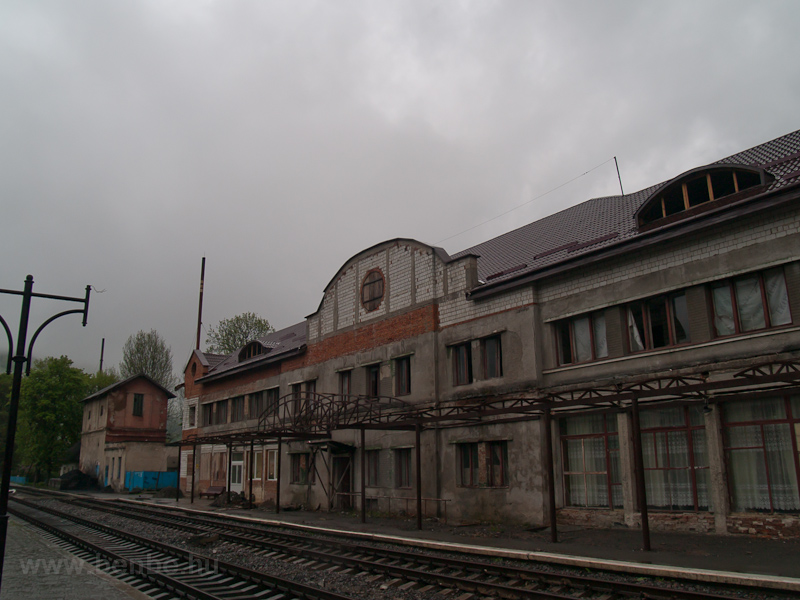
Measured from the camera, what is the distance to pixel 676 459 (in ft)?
47.8

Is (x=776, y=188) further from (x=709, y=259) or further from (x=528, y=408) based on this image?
(x=528, y=408)

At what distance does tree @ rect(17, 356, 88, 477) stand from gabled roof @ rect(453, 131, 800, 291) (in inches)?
1701

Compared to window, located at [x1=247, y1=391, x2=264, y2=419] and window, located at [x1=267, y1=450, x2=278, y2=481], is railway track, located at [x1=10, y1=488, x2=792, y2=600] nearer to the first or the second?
window, located at [x1=267, y1=450, x2=278, y2=481]

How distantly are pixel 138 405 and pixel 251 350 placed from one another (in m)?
20.7

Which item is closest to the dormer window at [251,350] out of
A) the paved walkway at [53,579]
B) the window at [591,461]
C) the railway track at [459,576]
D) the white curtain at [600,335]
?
the paved walkway at [53,579]

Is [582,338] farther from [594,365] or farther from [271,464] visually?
[271,464]

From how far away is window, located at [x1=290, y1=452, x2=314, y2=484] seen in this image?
26.8 m

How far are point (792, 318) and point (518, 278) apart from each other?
7360 mm

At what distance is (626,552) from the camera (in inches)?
466

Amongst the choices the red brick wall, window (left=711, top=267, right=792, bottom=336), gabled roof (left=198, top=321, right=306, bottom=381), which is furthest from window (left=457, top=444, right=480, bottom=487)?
gabled roof (left=198, top=321, right=306, bottom=381)

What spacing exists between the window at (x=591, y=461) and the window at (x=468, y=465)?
3269 millimetres

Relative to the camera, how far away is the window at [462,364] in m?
20.4

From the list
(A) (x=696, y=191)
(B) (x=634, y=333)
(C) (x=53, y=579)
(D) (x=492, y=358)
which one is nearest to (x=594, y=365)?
(B) (x=634, y=333)

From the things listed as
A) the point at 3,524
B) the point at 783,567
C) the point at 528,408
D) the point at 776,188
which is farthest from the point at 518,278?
the point at 3,524
